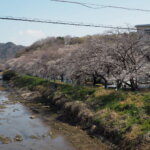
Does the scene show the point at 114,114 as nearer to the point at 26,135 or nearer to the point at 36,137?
the point at 36,137

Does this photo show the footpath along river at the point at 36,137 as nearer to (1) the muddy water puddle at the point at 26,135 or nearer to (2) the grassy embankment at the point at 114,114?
(1) the muddy water puddle at the point at 26,135

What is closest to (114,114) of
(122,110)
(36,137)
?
(122,110)

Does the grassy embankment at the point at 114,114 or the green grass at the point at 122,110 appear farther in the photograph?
the green grass at the point at 122,110

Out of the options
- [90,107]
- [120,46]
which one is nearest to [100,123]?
[90,107]

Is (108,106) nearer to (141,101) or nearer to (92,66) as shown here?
(141,101)

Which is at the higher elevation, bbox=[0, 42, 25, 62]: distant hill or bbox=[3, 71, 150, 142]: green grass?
bbox=[3, 71, 150, 142]: green grass

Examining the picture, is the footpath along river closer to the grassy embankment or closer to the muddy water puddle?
the muddy water puddle

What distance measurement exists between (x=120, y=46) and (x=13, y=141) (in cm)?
1061

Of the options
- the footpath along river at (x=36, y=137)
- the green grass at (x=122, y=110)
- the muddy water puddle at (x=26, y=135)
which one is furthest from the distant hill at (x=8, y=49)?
the green grass at (x=122, y=110)

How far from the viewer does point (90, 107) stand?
1658 centimetres

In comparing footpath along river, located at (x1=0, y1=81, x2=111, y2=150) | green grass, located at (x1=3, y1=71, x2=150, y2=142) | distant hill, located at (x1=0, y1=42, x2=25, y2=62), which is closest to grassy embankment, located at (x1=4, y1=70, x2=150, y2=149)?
green grass, located at (x1=3, y1=71, x2=150, y2=142)

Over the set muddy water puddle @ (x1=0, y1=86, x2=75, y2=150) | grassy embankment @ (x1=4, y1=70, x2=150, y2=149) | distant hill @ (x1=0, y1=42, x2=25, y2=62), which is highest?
grassy embankment @ (x1=4, y1=70, x2=150, y2=149)

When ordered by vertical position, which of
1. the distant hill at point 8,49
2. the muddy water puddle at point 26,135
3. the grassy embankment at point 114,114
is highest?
the grassy embankment at point 114,114

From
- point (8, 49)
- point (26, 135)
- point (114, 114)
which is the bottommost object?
point (8, 49)
